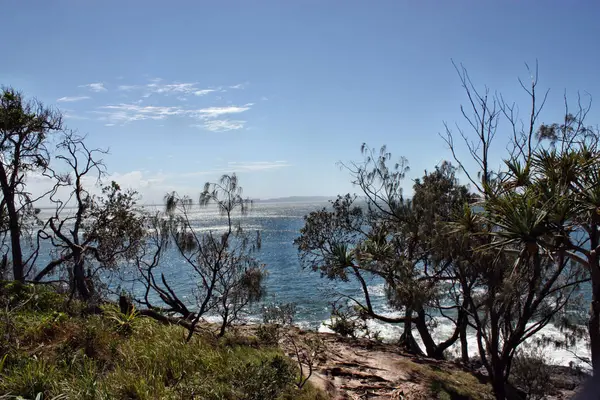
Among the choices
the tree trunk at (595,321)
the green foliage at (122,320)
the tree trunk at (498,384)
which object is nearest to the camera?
the tree trunk at (595,321)

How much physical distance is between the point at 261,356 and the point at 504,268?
6050 millimetres

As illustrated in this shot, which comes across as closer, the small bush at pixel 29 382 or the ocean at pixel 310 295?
the small bush at pixel 29 382

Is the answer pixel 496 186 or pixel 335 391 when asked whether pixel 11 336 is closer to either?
pixel 335 391

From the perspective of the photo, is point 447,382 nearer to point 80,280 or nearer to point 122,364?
point 122,364

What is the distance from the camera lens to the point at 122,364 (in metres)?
6.63

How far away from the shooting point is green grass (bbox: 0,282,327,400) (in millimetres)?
5512

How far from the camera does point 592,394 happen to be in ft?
6.19

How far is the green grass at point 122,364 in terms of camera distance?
5.51 metres

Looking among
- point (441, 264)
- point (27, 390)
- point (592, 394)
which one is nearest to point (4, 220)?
point (27, 390)

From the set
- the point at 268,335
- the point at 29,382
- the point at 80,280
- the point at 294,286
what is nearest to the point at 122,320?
the point at 80,280

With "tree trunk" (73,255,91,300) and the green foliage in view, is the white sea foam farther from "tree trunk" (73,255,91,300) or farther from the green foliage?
the green foliage

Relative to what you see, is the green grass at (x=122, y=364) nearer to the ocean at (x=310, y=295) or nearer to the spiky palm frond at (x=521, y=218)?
the spiky palm frond at (x=521, y=218)

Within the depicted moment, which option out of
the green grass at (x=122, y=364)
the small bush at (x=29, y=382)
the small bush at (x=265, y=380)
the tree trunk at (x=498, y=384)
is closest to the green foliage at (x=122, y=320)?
the green grass at (x=122, y=364)

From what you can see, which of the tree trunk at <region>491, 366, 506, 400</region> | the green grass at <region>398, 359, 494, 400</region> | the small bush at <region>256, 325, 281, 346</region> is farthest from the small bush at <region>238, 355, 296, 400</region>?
the tree trunk at <region>491, 366, 506, 400</region>
